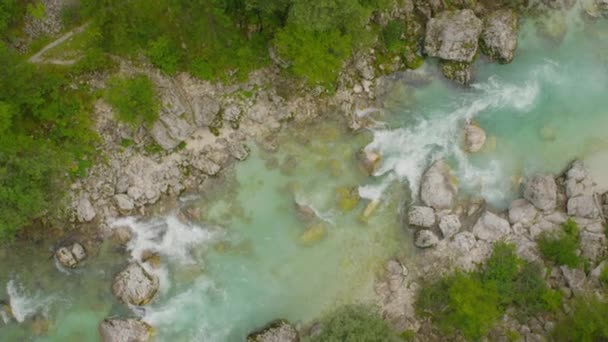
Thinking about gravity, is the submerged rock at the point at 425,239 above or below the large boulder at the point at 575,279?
above

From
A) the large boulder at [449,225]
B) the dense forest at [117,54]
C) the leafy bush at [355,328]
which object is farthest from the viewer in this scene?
the large boulder at [449,225]

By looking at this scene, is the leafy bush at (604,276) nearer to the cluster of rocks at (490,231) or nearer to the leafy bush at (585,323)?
the cluster of rocks at (490,231)

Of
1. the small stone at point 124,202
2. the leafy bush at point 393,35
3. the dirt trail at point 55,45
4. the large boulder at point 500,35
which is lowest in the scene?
the small stone at point 124,202

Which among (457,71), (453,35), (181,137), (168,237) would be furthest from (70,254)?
(453,35)

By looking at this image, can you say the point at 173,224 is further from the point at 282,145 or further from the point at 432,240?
the point at 432,240

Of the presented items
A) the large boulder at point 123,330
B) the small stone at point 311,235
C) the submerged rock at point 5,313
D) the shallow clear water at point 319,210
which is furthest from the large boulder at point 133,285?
the small stone at point 311,235

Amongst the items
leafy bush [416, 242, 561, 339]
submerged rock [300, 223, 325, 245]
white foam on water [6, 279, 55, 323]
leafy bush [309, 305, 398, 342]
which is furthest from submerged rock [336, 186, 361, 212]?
white foam on water [6, 279, 55, 323]

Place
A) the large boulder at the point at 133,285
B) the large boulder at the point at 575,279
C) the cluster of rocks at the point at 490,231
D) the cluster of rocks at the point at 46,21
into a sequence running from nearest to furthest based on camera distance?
the cluster of rocks at the point at 46,21 → the large boulder at the point at 133,285 → the large boulder at the point at 575,279 → the cluster of rocks at the point at 490,231

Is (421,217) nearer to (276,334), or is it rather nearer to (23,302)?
(276,334)
